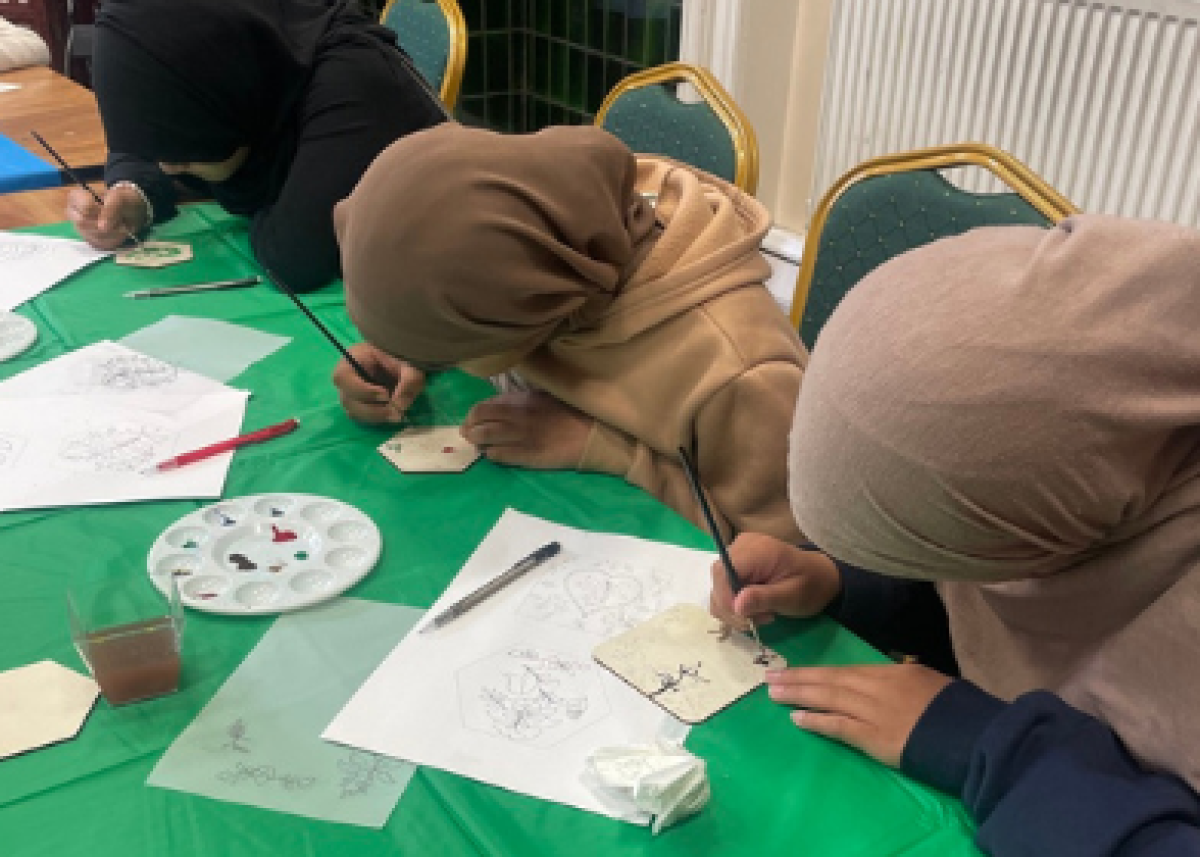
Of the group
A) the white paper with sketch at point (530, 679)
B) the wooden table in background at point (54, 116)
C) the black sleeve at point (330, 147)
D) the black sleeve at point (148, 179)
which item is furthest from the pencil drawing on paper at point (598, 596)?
the wooden table in background at point (54, 116)

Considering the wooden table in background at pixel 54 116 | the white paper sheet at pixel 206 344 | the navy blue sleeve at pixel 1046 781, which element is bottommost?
the white paper sheet at pixel 206 344

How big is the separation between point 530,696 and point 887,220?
0.86 metres

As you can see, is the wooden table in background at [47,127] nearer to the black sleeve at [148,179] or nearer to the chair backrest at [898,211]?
the black sleeve at [148,179]

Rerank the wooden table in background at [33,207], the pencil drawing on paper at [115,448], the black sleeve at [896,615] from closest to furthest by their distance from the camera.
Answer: the black sleeve at [896,615] < the pencil drawing on paper at [115,448] < the wooden table in background at [33,207]

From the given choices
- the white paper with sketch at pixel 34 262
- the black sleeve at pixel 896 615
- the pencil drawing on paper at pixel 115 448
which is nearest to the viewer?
the black sleeve at pixel 896 615

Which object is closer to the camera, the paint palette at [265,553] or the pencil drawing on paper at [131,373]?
the paint palette at [265,553]

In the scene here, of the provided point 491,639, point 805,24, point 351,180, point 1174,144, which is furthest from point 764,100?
point 491,639

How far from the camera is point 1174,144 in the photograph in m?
2.00

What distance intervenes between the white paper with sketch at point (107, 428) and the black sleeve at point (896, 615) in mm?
607

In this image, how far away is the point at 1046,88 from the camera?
2.20 meters

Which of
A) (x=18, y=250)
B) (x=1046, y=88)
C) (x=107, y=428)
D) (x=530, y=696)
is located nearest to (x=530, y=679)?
(x=530, y=696)

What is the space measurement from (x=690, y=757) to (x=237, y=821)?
291mm

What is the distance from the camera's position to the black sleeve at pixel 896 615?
0.96 m

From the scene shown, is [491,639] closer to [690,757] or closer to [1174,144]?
[690,757]
